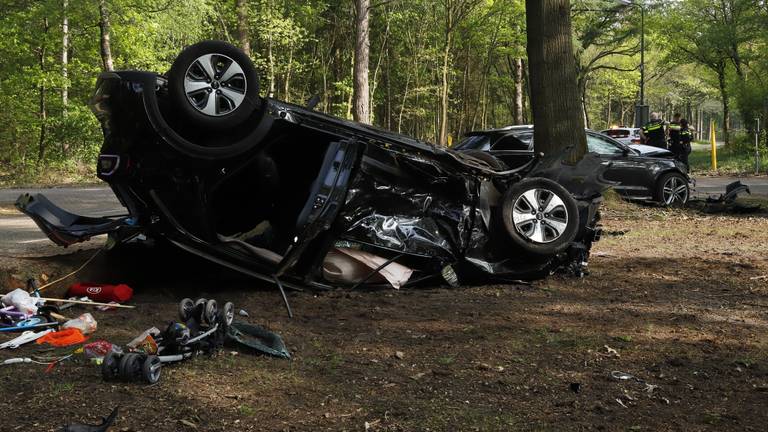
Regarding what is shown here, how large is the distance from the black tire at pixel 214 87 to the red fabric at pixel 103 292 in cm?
152

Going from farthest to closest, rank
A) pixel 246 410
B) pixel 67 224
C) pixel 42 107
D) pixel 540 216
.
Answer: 1. pixel 42 107
2. pixel 540 216
3. pixel 67 224
4. pixel 246 410

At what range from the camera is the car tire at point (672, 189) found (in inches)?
540

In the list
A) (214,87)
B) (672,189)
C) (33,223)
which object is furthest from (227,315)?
(672,189)

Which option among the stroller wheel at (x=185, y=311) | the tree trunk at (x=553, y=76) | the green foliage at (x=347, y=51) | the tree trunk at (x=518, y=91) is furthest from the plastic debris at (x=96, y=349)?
the tree trunk at (x=518, y=91)

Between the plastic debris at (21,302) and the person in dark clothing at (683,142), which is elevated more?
the person in dark clothing at (683,142)

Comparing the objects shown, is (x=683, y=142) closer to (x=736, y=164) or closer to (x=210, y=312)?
(x=736, y=164)

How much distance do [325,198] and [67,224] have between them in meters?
1.97

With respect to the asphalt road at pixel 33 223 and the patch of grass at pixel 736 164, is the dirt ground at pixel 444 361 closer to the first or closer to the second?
the asphalt road at pixel 33 223

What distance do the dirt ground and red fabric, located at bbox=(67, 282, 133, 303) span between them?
6.3 inches

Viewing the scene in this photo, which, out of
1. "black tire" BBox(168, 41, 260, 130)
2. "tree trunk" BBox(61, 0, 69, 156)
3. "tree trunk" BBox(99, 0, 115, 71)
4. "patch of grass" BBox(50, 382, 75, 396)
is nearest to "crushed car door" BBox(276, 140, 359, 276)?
"black tire" BBox(168, 41, 260, 130)

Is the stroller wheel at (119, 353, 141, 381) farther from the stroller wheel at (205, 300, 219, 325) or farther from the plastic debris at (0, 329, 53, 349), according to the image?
the plastic debris at (0, 329, 53, 349)

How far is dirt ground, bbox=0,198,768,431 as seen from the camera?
129 inches

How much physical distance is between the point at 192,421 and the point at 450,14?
30.0 m

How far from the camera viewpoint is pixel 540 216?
6246 mm
